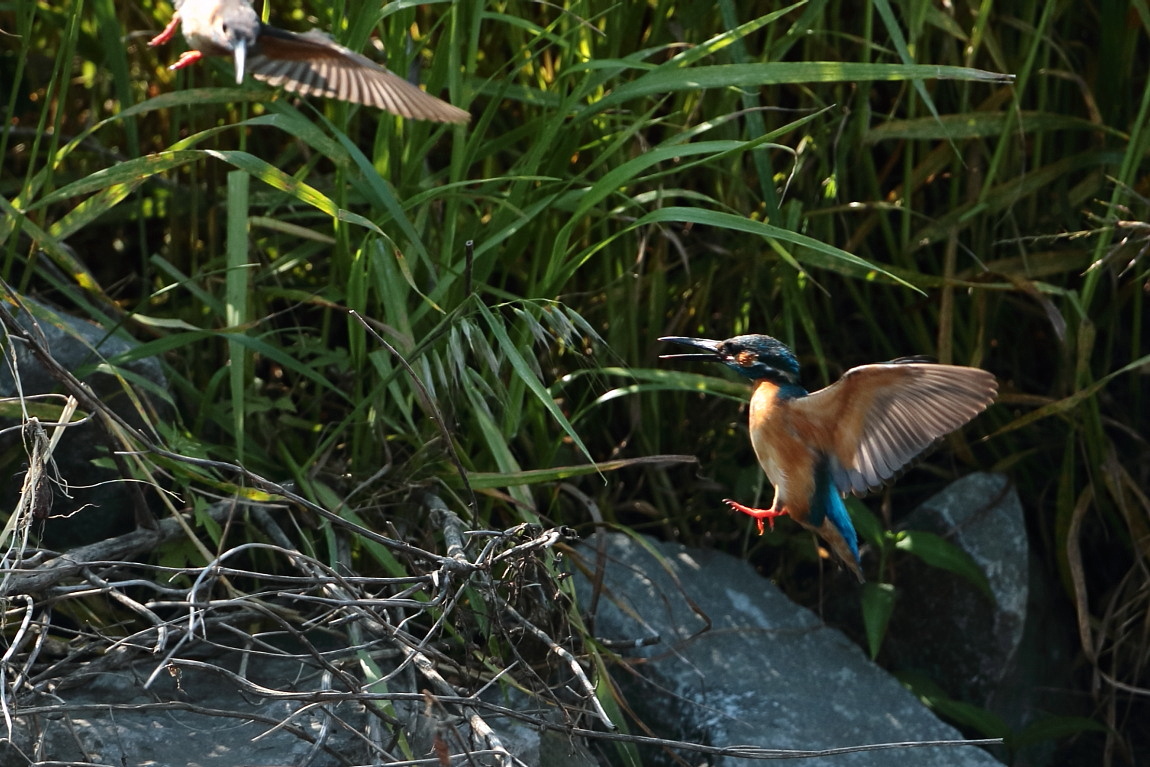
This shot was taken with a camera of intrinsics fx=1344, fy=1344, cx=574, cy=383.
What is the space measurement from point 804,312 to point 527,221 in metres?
0.62

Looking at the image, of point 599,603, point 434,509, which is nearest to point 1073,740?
point 599,603

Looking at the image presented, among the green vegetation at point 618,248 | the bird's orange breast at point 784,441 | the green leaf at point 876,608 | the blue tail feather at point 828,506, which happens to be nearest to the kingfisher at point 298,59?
the green vegetation at point 618,248

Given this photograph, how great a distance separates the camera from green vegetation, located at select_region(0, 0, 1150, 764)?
2.24 metres

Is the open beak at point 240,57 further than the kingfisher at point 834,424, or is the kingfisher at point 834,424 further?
the kingfisher at point 834,424

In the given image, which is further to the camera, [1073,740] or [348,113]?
[1073,740]

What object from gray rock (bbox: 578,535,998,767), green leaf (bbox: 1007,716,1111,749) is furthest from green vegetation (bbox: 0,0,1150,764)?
gray rock (bbox: 578,535,998,767)

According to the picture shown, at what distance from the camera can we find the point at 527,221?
226 cm

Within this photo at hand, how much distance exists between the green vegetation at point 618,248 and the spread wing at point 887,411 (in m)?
0.26

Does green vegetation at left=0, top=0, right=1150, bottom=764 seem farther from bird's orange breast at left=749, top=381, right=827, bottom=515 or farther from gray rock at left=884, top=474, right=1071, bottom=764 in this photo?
bird's orange breast at left=749, top=381, right=827, bottom=515

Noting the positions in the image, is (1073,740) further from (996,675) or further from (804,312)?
(804,312)

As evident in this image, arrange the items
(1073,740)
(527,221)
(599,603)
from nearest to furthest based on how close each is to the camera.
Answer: (527,221), (599,603), (1073,740)

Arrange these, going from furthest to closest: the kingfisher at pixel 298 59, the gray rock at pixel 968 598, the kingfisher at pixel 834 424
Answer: the gray rock at pixel 968 598, the kingfisher at pixel 834 424, the kingfisher at pixel 298 59

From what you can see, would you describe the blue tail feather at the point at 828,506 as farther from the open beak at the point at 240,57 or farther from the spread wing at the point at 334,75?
the open beak at the point at 240,57

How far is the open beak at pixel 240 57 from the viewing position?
5.81ft
